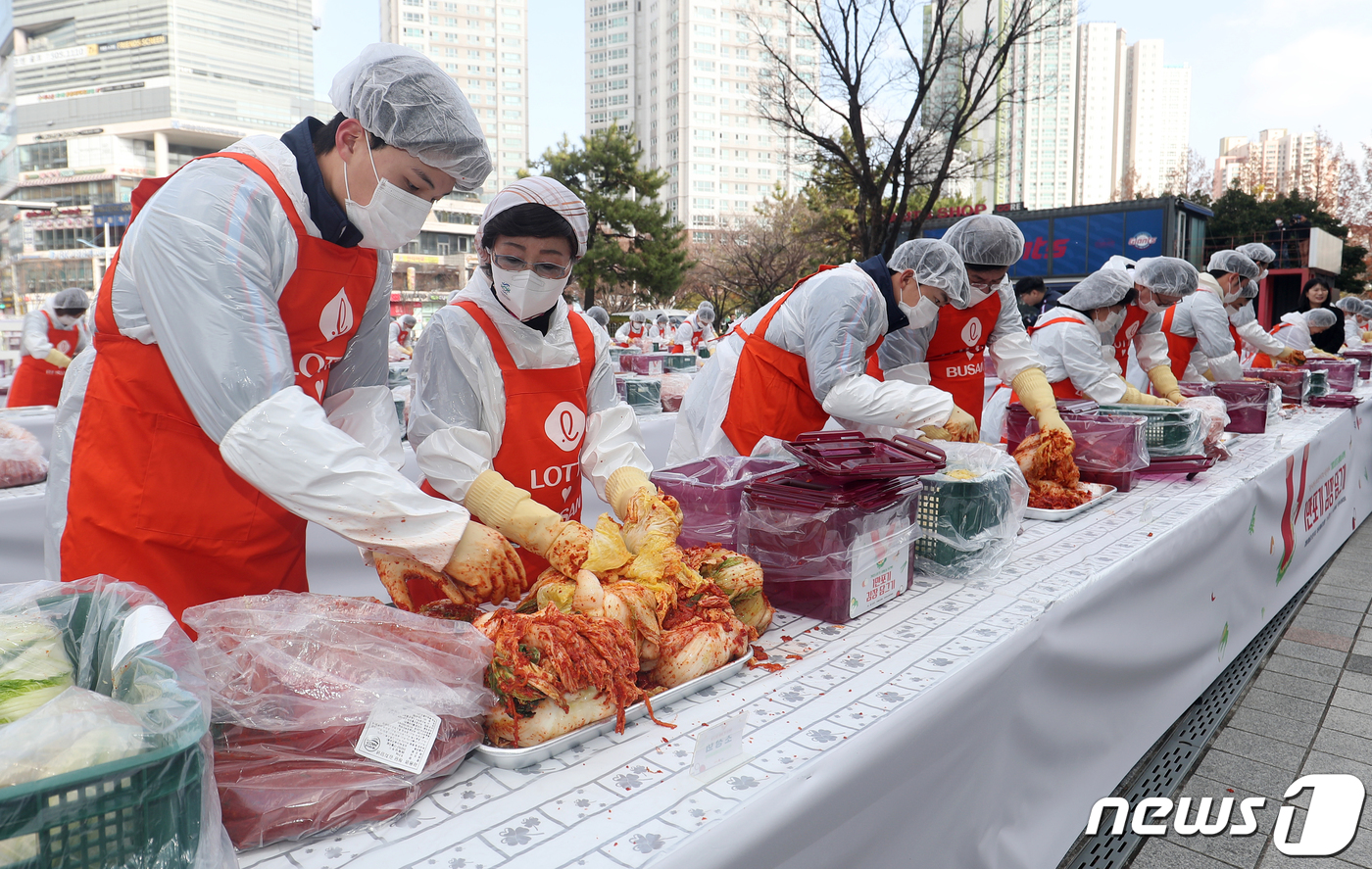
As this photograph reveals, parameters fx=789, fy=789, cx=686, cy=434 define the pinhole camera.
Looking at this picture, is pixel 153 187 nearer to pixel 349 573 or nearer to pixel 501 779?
pixel 501 779

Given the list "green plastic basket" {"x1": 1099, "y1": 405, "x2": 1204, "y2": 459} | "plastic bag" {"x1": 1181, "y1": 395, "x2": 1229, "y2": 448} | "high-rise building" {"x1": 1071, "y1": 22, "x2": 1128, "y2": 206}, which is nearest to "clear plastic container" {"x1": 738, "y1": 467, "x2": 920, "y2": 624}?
"green plastic basket" {"x1": 1099, "y1": 405, "x2": 1204, "y2": 459}

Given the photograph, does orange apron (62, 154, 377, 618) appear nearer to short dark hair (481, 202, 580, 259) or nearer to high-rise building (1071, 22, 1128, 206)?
short dark hair (481, 202, 580, 259)

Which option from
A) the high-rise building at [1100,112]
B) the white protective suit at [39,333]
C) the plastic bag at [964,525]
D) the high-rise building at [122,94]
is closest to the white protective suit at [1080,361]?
the plastic bag at [964,525]

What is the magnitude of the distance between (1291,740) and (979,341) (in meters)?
1.79

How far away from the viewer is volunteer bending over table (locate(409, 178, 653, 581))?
1685mm

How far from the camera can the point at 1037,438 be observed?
2.60m

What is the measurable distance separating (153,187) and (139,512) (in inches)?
21.4

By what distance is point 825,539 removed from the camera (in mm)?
1491

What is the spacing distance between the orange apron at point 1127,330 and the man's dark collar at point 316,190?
403 cm

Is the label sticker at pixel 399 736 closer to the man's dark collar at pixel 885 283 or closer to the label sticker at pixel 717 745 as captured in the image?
the label sticker at pixel 717 745

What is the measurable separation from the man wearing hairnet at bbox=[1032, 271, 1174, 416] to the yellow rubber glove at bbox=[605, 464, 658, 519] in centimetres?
235

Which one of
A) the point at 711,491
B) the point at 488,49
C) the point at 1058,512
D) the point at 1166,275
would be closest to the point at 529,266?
the point at 711,491

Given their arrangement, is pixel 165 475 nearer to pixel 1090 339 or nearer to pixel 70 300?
pixel 1090 339

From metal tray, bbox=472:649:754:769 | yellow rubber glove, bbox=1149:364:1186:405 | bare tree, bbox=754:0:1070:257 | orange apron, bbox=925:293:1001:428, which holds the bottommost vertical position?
metal tray, bbox=472:649:754:769
